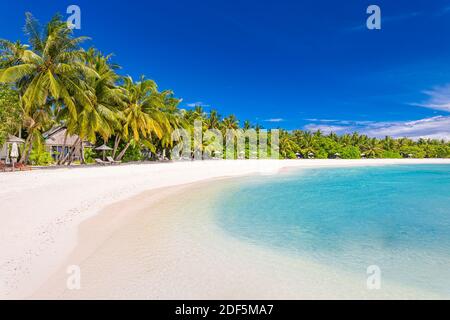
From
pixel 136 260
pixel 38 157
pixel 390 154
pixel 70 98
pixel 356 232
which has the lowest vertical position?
pixel 356 232

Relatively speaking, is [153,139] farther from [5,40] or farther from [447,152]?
Answer: [447,152]

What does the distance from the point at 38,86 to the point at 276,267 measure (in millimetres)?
17107

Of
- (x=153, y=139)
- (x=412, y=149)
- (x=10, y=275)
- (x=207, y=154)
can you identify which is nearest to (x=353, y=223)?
(x=10, y=275)

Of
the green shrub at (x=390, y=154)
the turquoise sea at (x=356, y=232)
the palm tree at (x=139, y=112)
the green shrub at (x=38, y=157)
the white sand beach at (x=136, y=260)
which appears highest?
the palm tree at (x=139, y=112)

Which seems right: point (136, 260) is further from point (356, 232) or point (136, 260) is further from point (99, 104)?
point (99, 104)

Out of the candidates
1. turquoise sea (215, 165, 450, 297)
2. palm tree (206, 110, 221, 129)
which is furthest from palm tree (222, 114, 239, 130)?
turquoise sea (215, 165, 450, 297)

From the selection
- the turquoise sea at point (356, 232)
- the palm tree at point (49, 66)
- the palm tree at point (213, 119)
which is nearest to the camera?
the turquoise sea at point (356, 232)

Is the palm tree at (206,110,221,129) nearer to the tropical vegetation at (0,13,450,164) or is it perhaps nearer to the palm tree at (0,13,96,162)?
the tropical vegetation at (0,13,450,164)

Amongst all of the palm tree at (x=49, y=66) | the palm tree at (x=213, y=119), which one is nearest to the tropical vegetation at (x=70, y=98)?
the palm tree at (x=49, y=66)

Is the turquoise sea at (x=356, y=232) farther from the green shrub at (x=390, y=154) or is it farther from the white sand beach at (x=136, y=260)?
Result: the green shrub at (x=390, y=154)

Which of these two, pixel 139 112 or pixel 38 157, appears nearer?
pixel 38 157

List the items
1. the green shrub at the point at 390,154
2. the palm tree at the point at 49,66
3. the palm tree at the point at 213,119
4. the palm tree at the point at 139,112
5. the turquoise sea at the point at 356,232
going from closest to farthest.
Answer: the turquoise sea at the point at 356,232 < the palm tree at the point at 49,66 < the palm tree at the point at 139,112 < the palm tree at the point at 213,119 < the green shrub at the point at 390,154

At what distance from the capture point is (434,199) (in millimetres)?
14117

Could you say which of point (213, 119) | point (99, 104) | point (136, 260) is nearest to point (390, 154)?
point (213, 119)
